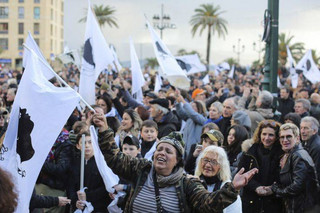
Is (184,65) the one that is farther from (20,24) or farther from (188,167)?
(20,24)

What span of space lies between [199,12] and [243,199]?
4618 centimetres

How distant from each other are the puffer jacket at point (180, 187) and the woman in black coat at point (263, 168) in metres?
2.31

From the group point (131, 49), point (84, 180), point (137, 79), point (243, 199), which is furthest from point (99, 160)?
point (131, 49)

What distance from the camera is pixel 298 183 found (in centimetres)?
551

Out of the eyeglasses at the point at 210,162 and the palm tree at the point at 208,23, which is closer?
the eyeglasses at the point at 210,162

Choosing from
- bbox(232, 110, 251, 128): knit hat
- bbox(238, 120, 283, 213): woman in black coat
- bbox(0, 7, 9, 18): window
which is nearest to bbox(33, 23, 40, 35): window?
bbox(0, 7, 9, 18): window

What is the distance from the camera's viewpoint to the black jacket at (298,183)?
553 cm

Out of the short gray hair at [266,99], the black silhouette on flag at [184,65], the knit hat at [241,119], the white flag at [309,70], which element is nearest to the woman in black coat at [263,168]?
the knit hat at [241,119]

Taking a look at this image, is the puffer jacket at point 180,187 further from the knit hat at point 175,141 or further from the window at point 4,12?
the window at point 4,12

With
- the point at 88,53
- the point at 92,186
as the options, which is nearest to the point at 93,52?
the point at 88,53

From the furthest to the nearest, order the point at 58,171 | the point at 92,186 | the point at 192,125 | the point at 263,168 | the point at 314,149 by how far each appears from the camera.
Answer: the point at 192,125, the point at 314,149, the point at 263,168, the point at 58,171, the point at 92,186

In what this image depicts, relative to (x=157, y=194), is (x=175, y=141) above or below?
above

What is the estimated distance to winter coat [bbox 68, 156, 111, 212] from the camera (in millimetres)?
5586

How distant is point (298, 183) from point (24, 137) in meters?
3.07
